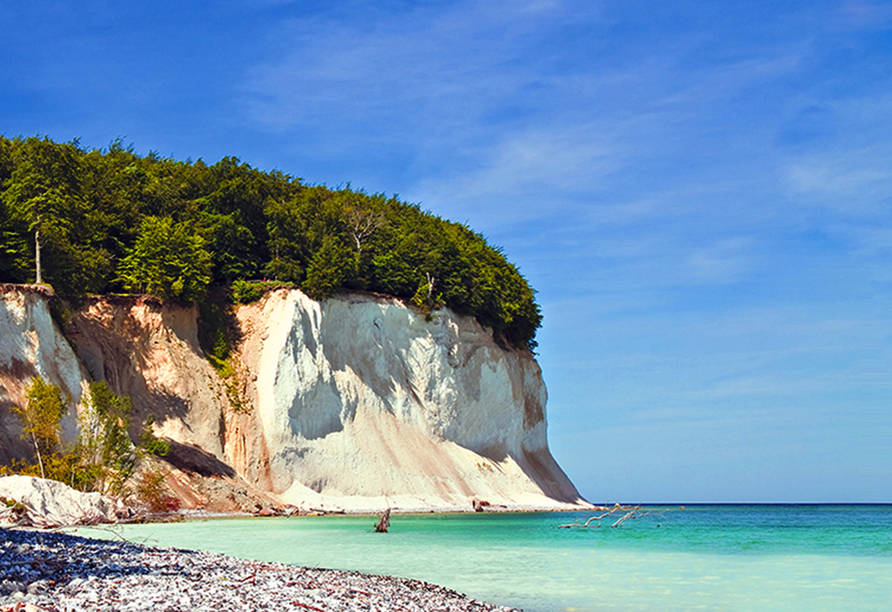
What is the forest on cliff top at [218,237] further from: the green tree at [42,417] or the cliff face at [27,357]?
the green tree at [42,417]

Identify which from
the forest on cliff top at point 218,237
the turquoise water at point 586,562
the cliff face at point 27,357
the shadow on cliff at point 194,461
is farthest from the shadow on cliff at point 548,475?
the cliff face at point 27,357

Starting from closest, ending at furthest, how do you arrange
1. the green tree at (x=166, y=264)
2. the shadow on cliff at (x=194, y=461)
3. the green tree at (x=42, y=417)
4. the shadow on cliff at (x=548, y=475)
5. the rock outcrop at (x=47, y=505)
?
the rock outcrop at (x=47, y=505), the green tree at (x=42, y=417), the shadow on cliff at (x=194, y=461), the green tree at (x=166, y=264), the shadow on cliff at (x=548, y=475)

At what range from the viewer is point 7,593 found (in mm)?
8695

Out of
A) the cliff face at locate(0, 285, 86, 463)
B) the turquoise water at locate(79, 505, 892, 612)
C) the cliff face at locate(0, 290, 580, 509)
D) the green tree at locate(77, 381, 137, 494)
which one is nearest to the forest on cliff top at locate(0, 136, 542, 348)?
the cliff face at locate(0, 290, 580, 509)

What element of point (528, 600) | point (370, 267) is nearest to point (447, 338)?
point (370, 267)

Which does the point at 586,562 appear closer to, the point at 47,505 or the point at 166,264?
the point at 47,505

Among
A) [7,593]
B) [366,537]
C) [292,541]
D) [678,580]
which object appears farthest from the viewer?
[366,537]

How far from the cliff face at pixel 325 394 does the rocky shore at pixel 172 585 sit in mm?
23567

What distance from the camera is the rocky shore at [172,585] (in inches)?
352

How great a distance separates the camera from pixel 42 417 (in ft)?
96.5

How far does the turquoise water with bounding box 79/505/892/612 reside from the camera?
14.2 meters

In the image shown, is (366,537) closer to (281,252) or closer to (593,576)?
(593,576)

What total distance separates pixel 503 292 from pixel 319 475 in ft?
76.2

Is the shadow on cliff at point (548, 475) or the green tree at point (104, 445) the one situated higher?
the green tree at point (104, 445)
